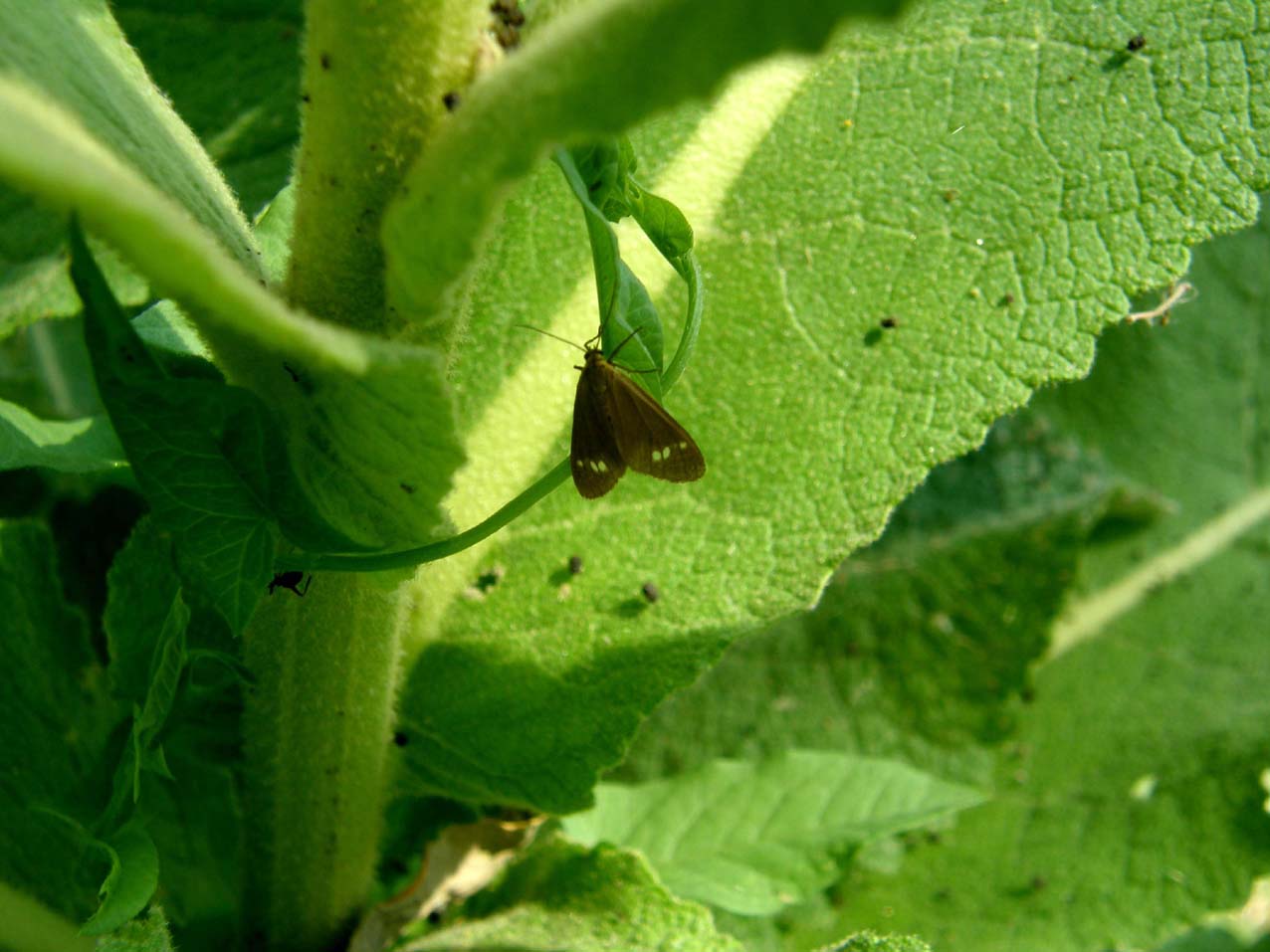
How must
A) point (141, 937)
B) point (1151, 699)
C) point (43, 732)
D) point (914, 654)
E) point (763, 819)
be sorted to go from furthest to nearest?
point (1151, 699), point (914, 654), point (763, 819), point (43, 732), point (141, 937)

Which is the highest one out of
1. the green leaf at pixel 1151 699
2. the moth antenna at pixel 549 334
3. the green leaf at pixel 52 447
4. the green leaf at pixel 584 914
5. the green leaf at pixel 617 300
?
the green leaf at pixel 617 300

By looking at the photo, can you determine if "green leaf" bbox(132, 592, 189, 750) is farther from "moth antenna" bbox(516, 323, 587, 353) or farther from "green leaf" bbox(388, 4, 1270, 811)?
"moth antenna" bbox(516, 323, 587, 353)

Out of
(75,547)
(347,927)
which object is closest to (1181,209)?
(347,927)

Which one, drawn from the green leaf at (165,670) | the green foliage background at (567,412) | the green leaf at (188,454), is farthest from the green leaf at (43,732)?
the green leaf at (188,454)

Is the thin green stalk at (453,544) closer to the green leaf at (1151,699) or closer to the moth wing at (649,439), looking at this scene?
the moth wing at (649,439)

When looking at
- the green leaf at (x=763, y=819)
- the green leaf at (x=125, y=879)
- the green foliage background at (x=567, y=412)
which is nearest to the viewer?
the green leaf at (x=125, y=879)

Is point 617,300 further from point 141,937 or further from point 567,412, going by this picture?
point 141,937

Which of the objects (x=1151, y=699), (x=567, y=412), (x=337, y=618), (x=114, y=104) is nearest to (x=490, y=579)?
(x=567, y=412)
